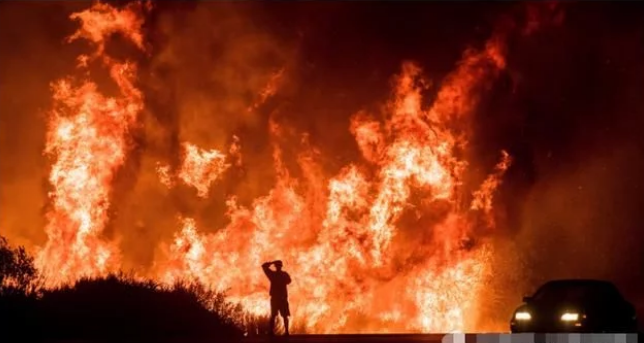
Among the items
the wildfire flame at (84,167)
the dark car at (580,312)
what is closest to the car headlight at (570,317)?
the dark car at (580,312)

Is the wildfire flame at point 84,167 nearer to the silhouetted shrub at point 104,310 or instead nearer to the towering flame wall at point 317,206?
the towering flame wall at point 317,206

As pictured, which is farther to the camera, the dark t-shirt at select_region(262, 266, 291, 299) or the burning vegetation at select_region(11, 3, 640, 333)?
the burning vegetation at select_region(11, 3, 640, 333)

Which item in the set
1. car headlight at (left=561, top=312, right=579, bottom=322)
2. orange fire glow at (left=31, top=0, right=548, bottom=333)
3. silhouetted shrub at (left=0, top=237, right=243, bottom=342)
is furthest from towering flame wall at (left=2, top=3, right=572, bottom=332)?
car headlight at (left=561, top=312, right=579, bottom=322)

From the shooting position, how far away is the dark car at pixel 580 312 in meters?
20.6

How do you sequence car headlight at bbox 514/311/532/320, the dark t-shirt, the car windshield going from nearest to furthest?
car headlight at bbox 514/311/532/320 < the car windshield < the dark t-shirt

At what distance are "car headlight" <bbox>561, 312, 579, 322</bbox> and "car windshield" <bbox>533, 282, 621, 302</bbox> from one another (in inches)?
16.0

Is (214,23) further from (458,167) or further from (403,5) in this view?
(458,167)

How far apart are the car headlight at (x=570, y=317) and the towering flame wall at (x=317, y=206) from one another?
13.7m

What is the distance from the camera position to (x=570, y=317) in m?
20.6

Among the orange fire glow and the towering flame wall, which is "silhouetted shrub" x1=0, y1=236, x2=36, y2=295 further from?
the orange fire glow

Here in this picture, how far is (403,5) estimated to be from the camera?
43.9 metres

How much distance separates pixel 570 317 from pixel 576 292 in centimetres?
158

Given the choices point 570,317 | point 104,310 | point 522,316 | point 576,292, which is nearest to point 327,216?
point 104,310

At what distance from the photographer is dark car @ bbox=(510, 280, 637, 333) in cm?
2061
